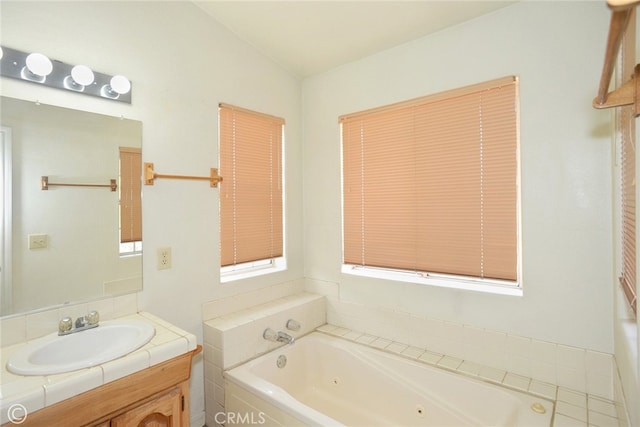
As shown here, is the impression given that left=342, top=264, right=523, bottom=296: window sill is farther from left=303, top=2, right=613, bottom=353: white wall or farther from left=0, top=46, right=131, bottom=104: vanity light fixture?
left=0, top=46, right=131, bottom=104: vanity light fixture

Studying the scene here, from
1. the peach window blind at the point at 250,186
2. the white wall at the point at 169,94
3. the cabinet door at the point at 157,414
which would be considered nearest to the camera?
the cabinet door at the point at 157,414

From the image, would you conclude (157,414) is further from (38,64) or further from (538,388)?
(538,388)

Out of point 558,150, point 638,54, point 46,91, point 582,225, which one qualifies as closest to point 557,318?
point 582,225

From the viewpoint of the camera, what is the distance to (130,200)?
178 centimetres

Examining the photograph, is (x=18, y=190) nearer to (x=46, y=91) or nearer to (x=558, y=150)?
(x=46, y=91)

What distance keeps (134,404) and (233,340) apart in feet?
2.32

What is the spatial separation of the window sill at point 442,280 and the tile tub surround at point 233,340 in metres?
0.60

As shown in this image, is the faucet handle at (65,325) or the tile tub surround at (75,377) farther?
the faucet handle at (65,325)

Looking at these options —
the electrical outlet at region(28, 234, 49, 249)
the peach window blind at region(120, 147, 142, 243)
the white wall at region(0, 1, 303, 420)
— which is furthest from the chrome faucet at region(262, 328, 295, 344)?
the electrical outlet at region(28, 234, 49, 249)

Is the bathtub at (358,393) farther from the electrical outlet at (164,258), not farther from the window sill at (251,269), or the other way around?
the electrical outlet at (164,258)

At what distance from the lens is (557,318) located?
1.71 metres

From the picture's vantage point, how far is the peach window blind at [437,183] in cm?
187

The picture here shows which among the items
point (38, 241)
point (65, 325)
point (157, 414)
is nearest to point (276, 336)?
point (157, 414)

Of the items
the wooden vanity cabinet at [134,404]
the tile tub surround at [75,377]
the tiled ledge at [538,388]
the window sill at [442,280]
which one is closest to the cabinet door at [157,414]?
the wooden vanity cabinet at [134,404]
